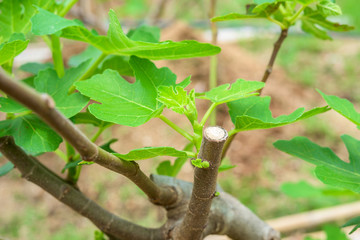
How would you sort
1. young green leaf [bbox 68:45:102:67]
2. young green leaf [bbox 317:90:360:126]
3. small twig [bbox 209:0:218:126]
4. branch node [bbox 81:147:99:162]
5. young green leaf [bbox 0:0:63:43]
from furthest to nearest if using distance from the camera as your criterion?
small twig [bbox 209:0:218:126] → young green leaf [bbox 68:45:102:67] → young green leaf [bbox 0:0:63:43] → young green leaf [bbox 317:90:360:126] → branch node [bbox 81:147:99:162]

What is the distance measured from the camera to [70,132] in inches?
13.5

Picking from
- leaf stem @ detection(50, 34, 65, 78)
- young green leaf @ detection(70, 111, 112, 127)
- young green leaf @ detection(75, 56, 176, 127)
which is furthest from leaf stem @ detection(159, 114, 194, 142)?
leaf stem @ detection(50, 34, 65, 78)

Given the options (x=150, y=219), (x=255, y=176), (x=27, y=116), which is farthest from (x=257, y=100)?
(x=255, y=176)

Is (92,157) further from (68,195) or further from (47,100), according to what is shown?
(68,195)

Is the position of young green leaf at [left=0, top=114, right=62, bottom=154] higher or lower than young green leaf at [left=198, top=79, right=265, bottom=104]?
lower

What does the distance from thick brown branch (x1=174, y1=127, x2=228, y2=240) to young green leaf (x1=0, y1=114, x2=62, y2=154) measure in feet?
0.62

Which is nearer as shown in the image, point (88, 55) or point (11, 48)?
point (11, 48)

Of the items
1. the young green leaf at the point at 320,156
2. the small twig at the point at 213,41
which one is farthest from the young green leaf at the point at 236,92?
the small twig at the point at 213,41

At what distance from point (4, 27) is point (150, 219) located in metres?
1.56

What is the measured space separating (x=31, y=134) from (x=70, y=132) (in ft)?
0.69

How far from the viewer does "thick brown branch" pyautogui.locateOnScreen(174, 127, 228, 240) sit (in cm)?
42

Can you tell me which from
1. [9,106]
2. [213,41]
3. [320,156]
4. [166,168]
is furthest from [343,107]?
[213,41]

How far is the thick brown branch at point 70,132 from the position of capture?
0.28m

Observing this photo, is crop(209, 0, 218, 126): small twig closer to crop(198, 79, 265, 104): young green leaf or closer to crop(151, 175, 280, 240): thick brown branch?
crop(151, 175, 280, 240): thick brown branch
